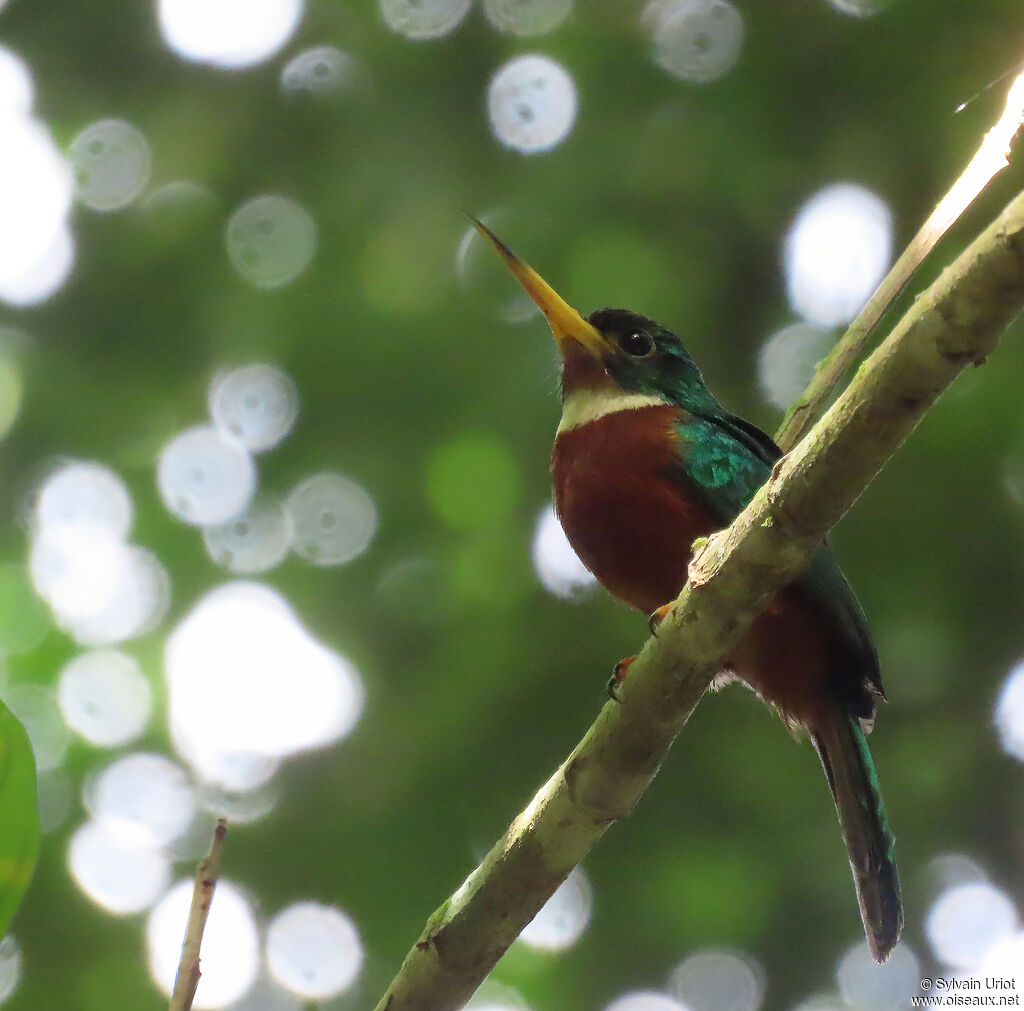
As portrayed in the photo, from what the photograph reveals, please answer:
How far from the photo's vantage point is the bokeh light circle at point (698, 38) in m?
4.52

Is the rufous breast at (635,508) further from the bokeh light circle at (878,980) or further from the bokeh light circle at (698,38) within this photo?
the bokeh light circle at (878,980)

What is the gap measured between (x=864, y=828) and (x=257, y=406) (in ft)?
9.84

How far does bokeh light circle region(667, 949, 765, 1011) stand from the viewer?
16.0 feet

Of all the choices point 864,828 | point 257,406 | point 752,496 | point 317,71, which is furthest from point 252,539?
point 864,828

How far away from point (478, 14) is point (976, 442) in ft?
7.94

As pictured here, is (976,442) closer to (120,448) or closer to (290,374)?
(290,374)

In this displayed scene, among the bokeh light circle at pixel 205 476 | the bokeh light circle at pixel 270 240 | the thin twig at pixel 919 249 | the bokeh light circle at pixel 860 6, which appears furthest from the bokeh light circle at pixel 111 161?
the thin twig at pixel 919 249

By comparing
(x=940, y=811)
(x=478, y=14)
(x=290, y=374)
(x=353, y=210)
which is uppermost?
(x=478, y=14)

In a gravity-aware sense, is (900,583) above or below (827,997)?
above

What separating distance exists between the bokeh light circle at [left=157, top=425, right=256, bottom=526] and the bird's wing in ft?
7.97

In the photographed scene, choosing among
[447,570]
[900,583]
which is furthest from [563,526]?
[900,583]

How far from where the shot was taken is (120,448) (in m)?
4.89

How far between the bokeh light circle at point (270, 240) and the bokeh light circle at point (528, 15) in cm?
103

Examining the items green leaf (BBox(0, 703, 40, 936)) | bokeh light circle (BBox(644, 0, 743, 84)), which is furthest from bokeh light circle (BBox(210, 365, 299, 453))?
green leaf (BBox(0, 703, 40, 936))
